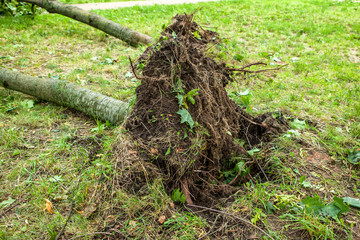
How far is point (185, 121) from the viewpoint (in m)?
2.57

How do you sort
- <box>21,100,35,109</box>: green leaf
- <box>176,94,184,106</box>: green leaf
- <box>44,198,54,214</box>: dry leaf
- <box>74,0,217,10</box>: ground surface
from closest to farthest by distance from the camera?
<box>44,198,54,214</box>: dry leaf, <box>176,94,184,106</box>: green leaf, <box>21,100,35,109</box>: green leaf, <box>74,0,217,10</box>: ground surface

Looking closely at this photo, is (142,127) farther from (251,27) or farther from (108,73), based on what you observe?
(251,27)

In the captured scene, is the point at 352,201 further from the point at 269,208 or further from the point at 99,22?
the point at 99,22

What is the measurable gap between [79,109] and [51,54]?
2.71 m

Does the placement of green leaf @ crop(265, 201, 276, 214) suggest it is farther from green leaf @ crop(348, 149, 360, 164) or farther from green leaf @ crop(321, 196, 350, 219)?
green leaf @ crop(348, 149, 360, 164)

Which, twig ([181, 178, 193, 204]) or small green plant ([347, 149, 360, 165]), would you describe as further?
small green plant ([347, 149, 360, 165])

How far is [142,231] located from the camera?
2055mm

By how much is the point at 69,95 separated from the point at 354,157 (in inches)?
148

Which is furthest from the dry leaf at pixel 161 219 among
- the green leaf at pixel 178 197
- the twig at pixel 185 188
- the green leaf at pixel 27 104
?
the green leaf at pixel 27 104

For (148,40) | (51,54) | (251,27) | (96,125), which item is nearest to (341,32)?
(251,27)

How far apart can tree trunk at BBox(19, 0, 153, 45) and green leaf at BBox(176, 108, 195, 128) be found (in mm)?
3775

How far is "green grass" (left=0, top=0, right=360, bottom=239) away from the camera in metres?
2.18

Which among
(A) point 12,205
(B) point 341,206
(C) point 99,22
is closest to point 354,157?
(B) point 341,206

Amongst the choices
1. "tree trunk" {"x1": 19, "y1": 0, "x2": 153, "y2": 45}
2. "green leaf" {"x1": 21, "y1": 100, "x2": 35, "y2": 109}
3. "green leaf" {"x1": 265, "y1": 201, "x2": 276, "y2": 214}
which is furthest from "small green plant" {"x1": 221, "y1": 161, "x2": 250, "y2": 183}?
"tree trunk" {"x1": 19, "y1": 0, "x2": 153, "y2": 45}
